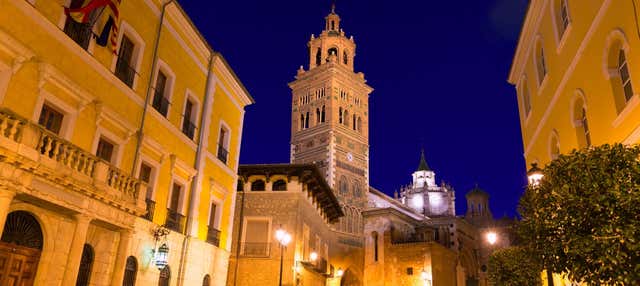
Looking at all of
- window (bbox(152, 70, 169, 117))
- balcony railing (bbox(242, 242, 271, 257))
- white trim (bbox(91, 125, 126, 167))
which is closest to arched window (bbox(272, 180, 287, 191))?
balcony railing (bbox(242, 242, 271, 257))

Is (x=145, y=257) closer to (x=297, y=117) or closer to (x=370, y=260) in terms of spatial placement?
(x=370, y=260)

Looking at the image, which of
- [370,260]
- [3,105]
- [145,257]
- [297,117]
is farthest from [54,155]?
[297,117]

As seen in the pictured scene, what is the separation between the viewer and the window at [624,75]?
35.4 ft

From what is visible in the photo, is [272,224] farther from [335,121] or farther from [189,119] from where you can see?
[335,121]

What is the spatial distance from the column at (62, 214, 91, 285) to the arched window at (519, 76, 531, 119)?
683 inches

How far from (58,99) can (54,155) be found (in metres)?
2.20

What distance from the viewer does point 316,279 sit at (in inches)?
1305

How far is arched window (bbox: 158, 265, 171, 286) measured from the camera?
52.8 feet

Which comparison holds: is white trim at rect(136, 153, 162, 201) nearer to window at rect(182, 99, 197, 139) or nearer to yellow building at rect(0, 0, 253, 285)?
yellow building at rect(0, 0, 253, 285)

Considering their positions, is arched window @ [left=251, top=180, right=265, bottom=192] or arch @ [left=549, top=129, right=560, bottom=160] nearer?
arch @ [left=549, top=129, right=560, bottom=160]

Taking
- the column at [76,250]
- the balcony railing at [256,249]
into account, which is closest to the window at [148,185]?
the column at [76,250]

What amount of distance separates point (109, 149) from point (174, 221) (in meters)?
3.91

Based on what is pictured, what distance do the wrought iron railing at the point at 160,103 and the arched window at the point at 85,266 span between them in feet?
18.2

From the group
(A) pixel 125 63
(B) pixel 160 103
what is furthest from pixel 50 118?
(B) pixel 160 103
